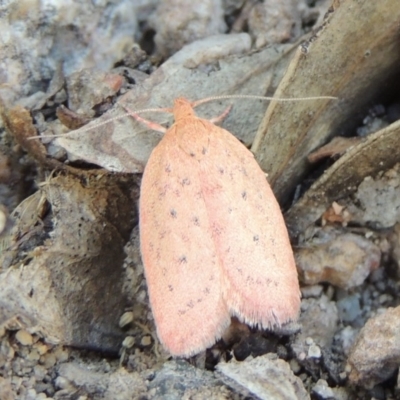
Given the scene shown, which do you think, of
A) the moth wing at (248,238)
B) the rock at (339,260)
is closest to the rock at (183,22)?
the moth wing at (248,238)

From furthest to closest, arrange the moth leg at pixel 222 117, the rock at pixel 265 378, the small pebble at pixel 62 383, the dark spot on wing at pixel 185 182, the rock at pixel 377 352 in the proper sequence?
the moth leg at pixel 222 117 < the dark spot on wing at pixel 185 182 < the small pebble at pixel 62 383 < the rock at pixel 377 352 < the rock at pixel 265 378

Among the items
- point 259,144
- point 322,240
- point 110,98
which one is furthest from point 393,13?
point 110,98

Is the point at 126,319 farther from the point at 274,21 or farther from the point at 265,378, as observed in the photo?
the point at 274,21

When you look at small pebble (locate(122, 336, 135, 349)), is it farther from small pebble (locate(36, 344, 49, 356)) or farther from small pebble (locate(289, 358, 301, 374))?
small pebble (locate(289, 358, 301, 374))

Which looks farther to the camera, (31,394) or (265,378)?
(31,394)

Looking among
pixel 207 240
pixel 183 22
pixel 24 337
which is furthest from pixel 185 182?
pixel 24 337

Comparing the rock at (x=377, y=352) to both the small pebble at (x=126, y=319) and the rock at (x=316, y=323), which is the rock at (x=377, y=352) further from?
the small pebble at (x=126, y=319)

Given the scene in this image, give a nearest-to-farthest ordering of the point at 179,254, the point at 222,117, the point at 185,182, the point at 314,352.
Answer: the point at 314,352 → the point at 179,254 → the point at 185,182 → the point at 222,117

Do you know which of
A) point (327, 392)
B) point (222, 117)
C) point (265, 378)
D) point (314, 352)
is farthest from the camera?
point (222, 117)
